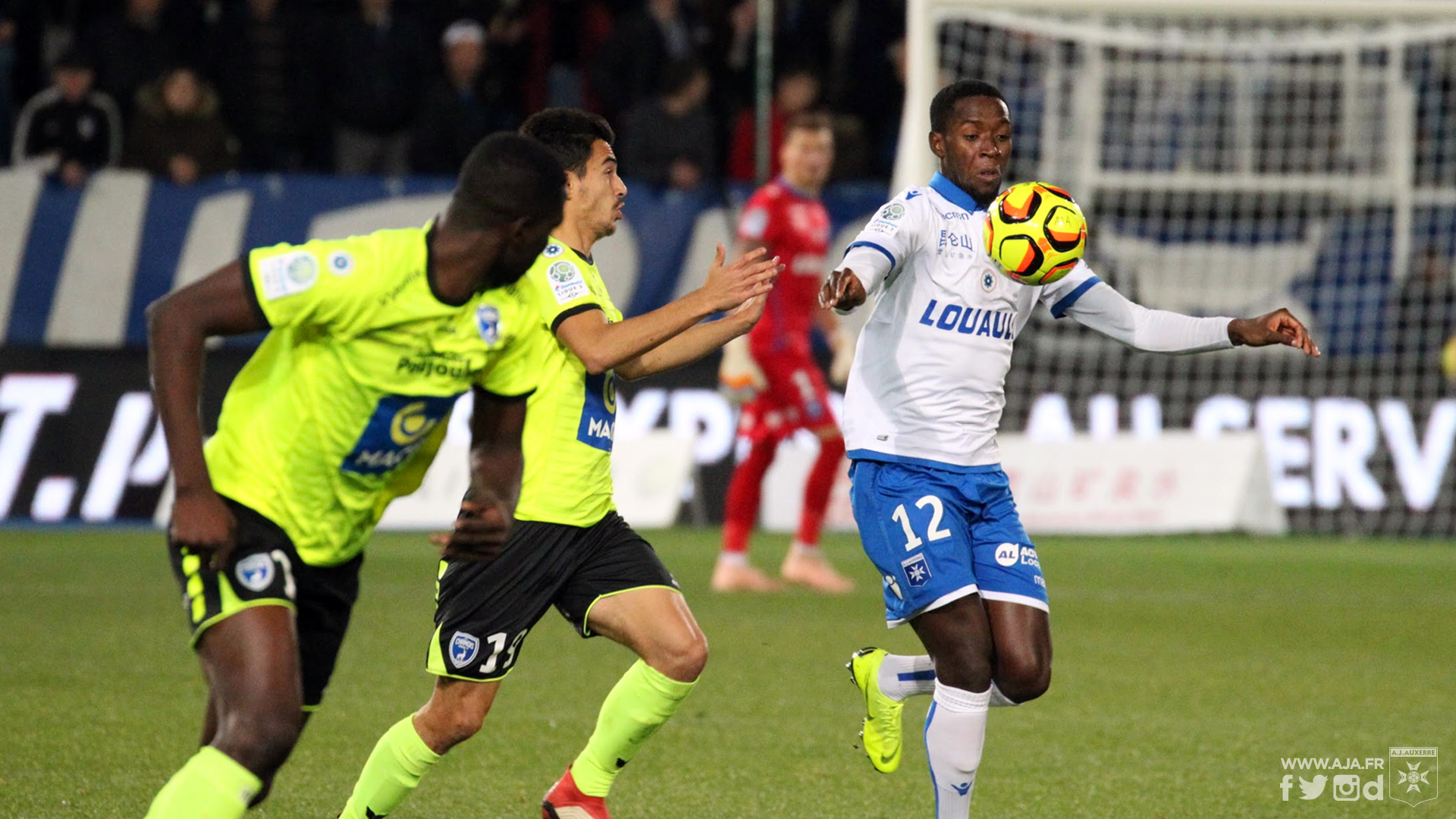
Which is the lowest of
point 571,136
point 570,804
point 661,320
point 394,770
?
point 570,804

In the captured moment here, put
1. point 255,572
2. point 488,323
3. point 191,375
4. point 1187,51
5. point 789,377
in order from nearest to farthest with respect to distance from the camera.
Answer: point 191,375 → point 255,572 → point 488,323 → point 789,377 → point 1187,51

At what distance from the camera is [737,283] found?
4.29 m

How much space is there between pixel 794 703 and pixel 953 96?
2709 millimetres

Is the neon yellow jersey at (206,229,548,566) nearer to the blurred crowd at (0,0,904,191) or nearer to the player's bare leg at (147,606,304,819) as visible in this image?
the player's bare leg at (147,606,304,819)

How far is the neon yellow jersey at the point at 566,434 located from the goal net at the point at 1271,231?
9.06 meters

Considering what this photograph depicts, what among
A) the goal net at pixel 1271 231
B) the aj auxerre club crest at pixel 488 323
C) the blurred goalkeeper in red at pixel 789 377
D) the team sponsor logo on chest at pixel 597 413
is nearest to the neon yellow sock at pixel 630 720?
the team sponsor logo on chest at pixel 597 413

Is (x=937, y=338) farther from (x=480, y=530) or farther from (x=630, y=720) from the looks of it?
(x=480, y=530)

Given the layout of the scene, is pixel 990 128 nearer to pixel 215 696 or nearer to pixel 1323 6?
pixel 215 696

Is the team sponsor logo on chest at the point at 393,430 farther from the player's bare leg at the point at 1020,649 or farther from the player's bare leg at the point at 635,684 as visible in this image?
the player's bare leg at the point at 1020,649

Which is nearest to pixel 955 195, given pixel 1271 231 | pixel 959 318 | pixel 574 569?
pixel 959 318

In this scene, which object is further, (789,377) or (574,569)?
(789,377)

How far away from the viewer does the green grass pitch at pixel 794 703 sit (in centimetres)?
535

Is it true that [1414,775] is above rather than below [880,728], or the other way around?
below

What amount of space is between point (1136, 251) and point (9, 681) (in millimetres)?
9859
